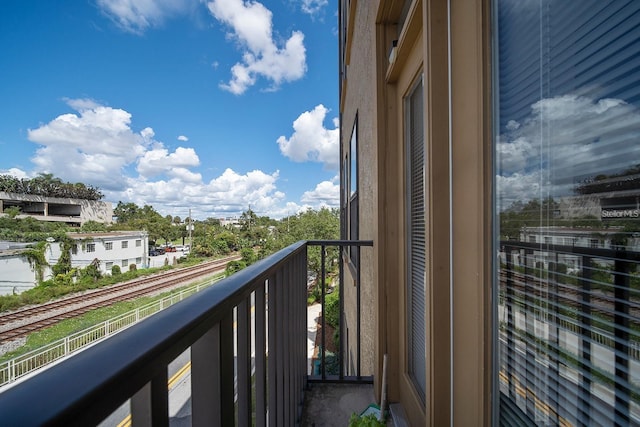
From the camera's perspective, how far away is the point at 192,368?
1.57 ft

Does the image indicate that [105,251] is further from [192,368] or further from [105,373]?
[105,373]

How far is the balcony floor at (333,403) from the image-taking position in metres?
1.56

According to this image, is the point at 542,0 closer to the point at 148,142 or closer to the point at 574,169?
the point at 574,169

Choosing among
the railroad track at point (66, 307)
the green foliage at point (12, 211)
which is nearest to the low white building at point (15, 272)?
the railroad track at point (66, 307)

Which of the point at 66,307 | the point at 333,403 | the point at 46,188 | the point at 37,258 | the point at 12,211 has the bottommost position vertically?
the point at 66,307

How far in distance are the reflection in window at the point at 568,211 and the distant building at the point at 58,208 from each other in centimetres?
801

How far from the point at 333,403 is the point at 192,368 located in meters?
1.52

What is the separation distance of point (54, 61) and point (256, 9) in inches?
367

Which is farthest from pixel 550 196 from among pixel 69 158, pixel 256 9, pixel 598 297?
pixel 69 158

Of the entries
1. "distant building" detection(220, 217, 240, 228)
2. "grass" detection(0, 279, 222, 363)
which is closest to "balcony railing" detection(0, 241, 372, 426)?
"grass" detection(0, 279, 222, 363)

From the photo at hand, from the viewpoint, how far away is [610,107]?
401 millimetres

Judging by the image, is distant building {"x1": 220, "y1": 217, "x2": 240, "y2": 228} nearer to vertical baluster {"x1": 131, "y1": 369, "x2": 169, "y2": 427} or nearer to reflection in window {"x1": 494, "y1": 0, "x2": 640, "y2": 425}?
reflection in window {"x1": 494, "y1": 0, "x2": 640, "y2": 425}

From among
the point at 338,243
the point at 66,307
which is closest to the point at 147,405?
the point at 338,243

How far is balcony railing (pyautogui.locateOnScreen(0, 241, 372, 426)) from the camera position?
0.70 feet
